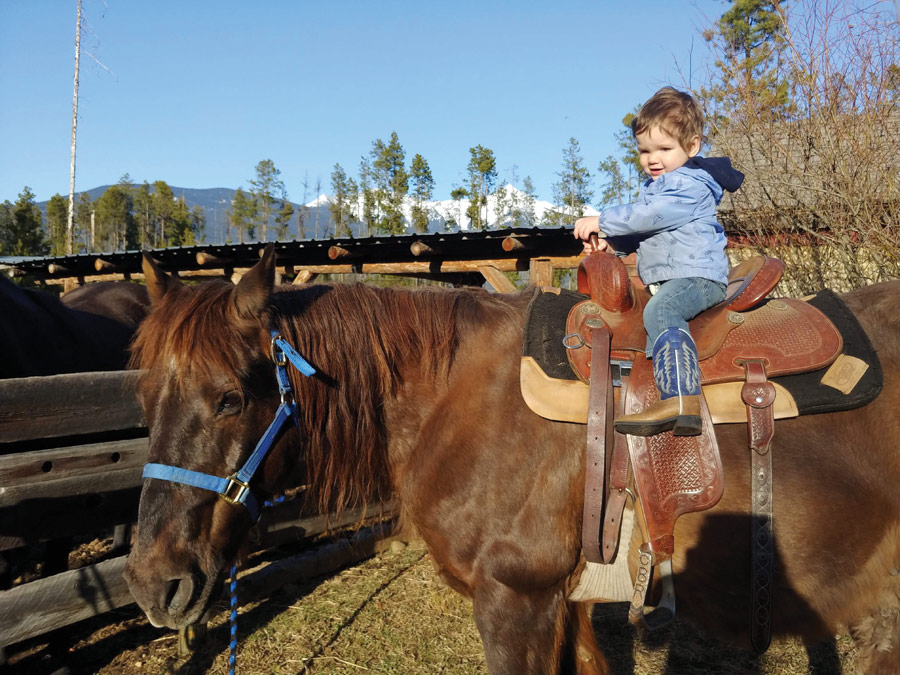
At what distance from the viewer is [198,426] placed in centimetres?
186

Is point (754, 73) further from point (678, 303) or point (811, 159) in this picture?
point (678, 303)

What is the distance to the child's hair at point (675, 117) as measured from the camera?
7.52 feet

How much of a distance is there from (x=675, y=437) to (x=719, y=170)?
119cm

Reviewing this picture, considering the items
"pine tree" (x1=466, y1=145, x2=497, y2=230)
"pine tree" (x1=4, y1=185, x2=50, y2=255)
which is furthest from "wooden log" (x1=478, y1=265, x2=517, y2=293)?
"pine tree" (x1=4, y1=185, x2=50, y2=255)

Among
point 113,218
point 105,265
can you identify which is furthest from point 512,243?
point 113,218

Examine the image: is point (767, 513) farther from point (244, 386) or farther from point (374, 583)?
point (374, 583)

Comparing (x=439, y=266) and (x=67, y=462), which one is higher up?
(x=439, y=266)

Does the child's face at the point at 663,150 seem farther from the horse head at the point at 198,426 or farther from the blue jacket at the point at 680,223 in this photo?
the horse head at the point at 198,426

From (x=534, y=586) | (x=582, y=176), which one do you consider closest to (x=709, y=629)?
(x=534, y=586)

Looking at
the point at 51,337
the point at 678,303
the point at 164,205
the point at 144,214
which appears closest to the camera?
the point at 678,303

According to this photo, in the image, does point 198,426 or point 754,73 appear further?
point 754,73

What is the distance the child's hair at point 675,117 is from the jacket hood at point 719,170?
112 mm

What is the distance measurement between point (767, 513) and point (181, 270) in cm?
1232

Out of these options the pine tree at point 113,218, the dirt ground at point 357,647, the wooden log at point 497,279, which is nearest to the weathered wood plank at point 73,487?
the dirt ground at point 357,647
